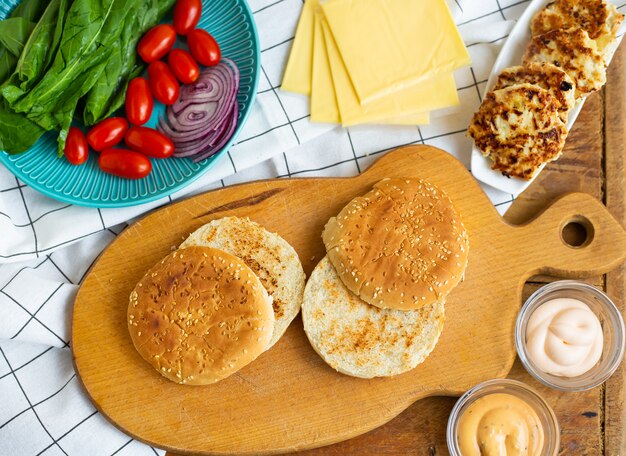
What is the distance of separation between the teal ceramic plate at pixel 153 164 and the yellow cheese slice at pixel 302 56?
236 mm

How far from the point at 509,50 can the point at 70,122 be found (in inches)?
97.1

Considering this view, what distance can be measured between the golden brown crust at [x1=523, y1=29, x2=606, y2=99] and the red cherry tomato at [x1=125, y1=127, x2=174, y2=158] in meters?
2.06

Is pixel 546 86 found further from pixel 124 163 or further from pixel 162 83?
pixel 124 163

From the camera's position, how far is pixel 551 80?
11.1 feet

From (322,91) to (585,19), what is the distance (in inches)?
59.3

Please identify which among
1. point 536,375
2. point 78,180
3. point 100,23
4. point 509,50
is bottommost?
point 536,375

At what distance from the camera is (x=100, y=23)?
3250 mm

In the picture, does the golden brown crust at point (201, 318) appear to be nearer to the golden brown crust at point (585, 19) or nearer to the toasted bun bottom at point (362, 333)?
the toasted bun bottom at point (362, 333)

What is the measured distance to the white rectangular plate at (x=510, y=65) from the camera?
11.5 ft

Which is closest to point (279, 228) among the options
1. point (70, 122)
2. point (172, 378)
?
point (172, 378)

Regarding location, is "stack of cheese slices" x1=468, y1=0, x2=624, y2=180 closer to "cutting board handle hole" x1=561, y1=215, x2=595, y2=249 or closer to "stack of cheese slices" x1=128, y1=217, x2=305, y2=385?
"cutting board handle hole" x1=561, y1=215, x2=595, y2=249

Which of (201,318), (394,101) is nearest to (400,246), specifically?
(394,101)

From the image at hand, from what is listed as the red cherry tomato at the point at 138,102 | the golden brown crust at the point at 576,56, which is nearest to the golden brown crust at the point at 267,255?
the red cherry tomato at the point at 138,102

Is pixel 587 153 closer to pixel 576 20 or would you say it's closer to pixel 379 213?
pixel 576 20
